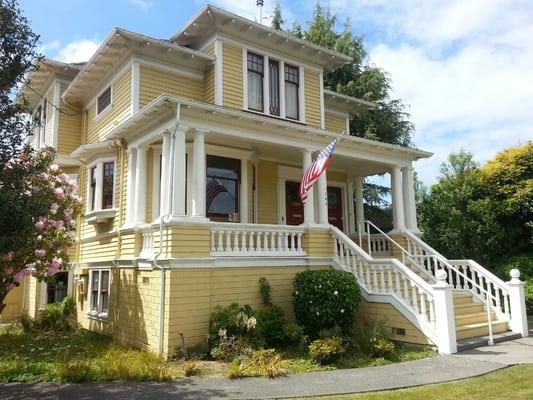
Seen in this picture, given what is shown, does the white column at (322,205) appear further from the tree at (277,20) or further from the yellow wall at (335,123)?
the tree at (277,20)

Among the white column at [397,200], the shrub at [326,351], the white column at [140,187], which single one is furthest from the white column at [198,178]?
the white column at [397,200]

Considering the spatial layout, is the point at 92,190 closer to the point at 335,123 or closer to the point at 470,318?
the point at 335,123

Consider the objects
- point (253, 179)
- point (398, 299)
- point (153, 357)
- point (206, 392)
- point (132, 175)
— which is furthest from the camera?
point (253, 179)

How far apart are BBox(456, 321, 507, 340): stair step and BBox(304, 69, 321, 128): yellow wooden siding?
7.27 m

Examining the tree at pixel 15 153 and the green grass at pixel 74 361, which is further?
the green grass at pixel 74 361

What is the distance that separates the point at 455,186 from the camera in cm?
1853

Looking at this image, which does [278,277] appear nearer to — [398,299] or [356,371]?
[398,299]

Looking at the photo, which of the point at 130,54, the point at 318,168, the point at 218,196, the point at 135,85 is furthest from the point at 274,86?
the point at 318,168

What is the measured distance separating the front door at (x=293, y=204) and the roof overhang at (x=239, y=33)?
3998mm

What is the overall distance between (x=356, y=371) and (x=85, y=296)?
929 cm

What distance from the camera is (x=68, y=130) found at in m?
15.8

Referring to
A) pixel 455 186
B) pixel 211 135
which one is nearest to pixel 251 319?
pixel 211 135

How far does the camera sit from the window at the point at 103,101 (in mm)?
13970

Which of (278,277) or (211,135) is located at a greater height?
(211,135)
